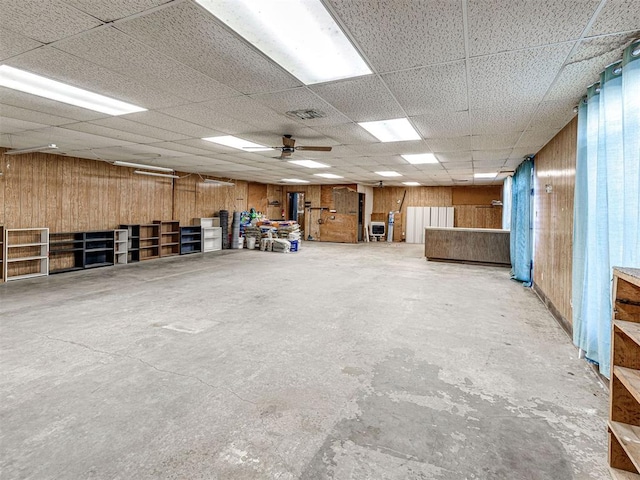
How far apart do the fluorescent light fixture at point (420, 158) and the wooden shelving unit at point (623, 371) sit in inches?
193

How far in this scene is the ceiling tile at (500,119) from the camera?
134 inches

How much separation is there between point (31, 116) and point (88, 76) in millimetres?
1898

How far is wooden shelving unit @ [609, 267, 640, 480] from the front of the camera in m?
1.53

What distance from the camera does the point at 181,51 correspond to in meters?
2.25

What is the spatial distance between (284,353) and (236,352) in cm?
43

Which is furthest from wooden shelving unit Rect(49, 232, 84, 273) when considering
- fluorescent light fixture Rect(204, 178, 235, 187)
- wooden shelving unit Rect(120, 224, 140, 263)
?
fluorescent light fixture Rect(204, 178, 235, 187)

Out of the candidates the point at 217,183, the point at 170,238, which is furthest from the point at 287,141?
the point at 217,183

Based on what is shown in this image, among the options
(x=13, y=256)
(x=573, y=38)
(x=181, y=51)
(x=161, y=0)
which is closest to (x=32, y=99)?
(x=181, y=51)

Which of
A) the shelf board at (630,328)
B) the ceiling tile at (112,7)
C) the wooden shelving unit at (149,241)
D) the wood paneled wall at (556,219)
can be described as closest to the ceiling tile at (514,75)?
the wood paneled wall at (556,219)

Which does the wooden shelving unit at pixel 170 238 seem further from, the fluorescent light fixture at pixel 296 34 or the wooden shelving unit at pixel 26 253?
the fluorescent light fixture at pixel 296 34

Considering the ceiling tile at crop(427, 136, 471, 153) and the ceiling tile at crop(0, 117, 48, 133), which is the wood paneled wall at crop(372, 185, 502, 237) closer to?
the ceiling tile at crop(427, 136, 471, 153)

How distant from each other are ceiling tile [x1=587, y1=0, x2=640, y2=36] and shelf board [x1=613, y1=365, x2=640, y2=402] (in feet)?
6.06

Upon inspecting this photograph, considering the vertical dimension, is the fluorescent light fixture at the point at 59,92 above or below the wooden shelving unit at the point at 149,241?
above

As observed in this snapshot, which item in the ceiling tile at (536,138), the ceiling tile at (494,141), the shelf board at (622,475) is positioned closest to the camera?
the shelf board at (622,475)
